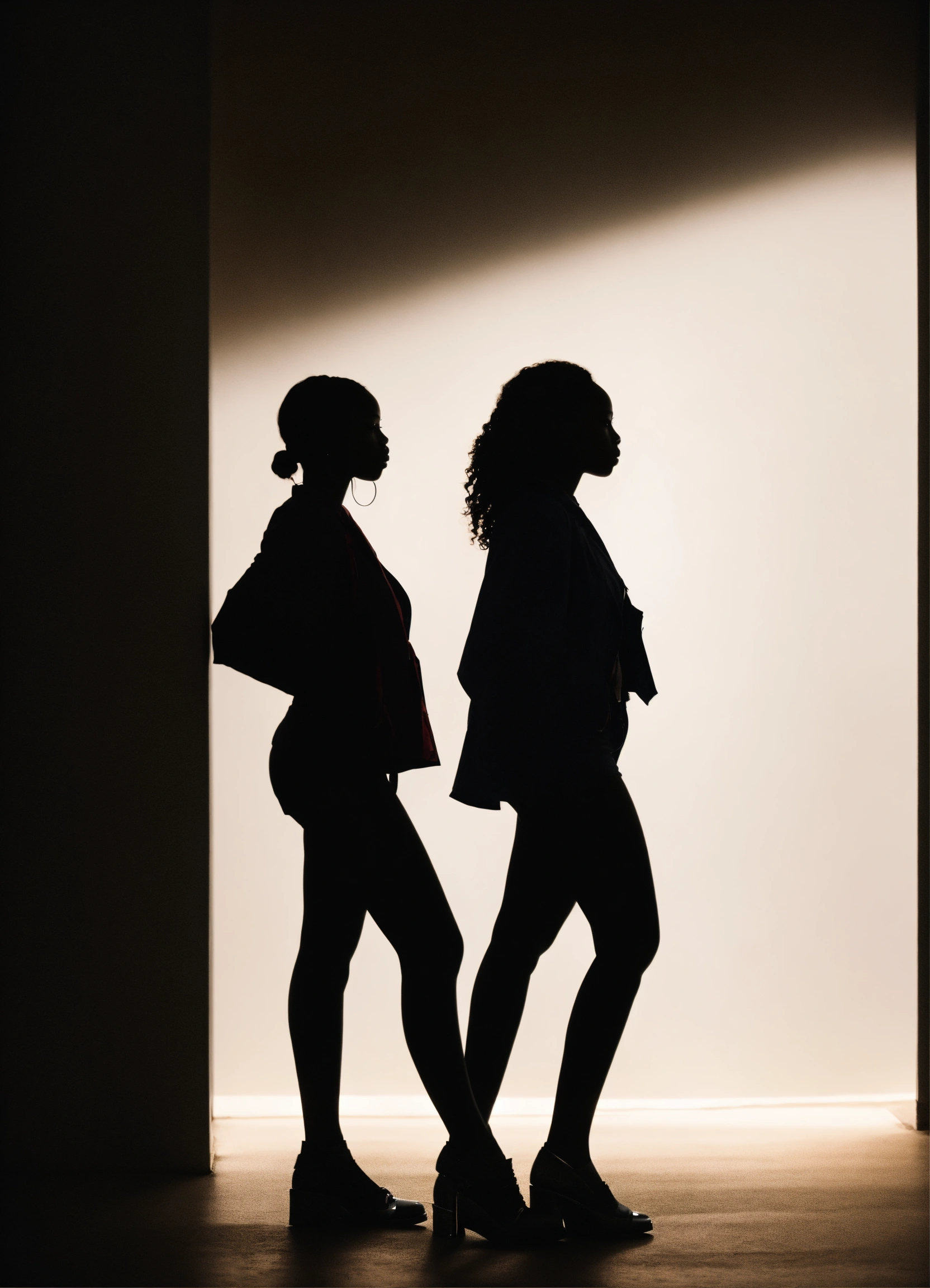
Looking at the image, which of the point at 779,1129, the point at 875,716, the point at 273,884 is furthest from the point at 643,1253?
the point at 875,716

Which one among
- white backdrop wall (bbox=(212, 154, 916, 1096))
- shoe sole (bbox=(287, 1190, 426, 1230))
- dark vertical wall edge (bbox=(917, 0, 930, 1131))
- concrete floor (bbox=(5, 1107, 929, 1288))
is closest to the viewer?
concrete floor (bbox=(5, 1107, 929, 1288))

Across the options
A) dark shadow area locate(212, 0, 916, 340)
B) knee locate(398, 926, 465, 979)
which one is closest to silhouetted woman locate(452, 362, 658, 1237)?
knee locate(398, 926, 465, 979)

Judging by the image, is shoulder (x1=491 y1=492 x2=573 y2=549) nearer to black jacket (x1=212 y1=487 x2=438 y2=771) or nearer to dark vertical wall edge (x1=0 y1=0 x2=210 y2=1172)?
black jacket (x1=212 y1=487 x2=438 y2=771)

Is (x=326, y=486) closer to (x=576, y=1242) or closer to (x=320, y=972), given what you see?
(x=320, y=972)

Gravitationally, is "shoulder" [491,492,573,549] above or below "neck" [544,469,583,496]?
below

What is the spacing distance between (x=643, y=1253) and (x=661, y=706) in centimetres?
134

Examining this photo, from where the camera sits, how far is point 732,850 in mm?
2787

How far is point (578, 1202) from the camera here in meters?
1.79

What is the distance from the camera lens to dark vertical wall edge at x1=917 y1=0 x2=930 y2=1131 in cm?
254

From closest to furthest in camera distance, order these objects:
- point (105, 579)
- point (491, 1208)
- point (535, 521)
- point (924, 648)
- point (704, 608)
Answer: point (491, 1208), point (535, 521), point (105, 579), point (924, 648), point (704, 608)

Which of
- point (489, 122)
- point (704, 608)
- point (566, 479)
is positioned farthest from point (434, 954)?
point (489, 122)

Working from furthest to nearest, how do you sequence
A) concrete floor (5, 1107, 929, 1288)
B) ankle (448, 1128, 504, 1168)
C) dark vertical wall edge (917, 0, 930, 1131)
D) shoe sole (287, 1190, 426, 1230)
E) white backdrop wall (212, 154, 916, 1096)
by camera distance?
white backdrop wall (212, 154, 916, 1096)
dark vertical wall edge (917, 0, 930, 1131)
shoe sole (287, 1190, 426, 1230)
ankle (448, 1128, 504, 1168)
concrete floor (5, 1107, 929, 1288)

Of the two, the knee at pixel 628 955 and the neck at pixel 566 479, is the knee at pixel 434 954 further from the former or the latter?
the neck at pixel 566 479

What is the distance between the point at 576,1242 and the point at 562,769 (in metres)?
0.75
